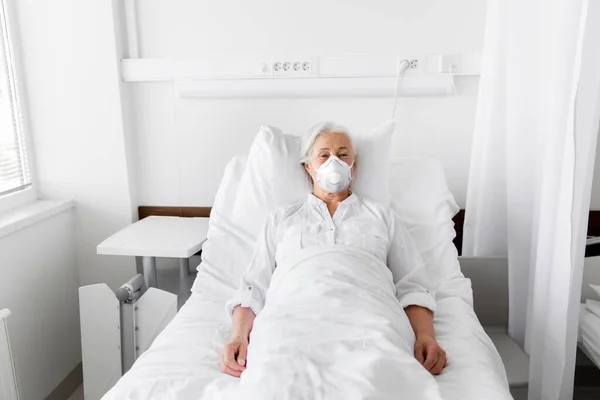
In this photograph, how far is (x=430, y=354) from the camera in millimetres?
1391

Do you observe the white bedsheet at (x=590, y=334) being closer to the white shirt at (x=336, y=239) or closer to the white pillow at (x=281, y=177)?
the white shirt at (x=336, y=239)

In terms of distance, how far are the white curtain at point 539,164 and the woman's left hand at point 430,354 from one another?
0.37 metres

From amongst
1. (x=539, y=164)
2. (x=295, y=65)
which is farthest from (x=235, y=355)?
(x=295, y=65)

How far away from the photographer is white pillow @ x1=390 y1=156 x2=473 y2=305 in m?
1.81

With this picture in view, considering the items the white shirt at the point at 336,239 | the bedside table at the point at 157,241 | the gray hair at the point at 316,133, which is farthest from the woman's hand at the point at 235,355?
the gray hair at the point at 316,133

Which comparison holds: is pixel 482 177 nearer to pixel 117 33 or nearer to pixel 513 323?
pixel 513 323

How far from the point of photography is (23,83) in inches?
94.5

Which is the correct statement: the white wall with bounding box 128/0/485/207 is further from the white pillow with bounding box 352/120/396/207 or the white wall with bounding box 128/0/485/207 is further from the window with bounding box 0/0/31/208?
the window with bounding box 0/0/31/208

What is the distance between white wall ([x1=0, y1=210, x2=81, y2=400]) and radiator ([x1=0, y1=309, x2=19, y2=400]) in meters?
0.26

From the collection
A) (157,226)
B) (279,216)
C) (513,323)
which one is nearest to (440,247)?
(513,323)

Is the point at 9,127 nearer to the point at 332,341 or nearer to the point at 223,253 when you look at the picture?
the point at 223,253

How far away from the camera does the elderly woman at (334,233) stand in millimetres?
1591

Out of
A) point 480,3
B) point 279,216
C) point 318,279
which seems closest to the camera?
point 318,279

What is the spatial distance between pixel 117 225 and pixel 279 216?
1027 mm
